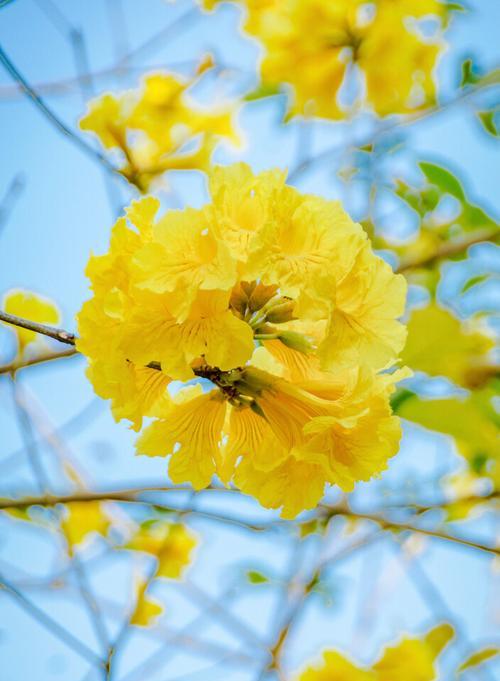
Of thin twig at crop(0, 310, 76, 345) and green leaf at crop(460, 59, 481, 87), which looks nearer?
thin twig at crop(0, 310, 76, 345)

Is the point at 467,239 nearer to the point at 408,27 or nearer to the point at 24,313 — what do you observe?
the point at 408,27

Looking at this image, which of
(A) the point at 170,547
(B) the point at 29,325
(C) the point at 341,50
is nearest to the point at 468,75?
(C) the point at 341,50

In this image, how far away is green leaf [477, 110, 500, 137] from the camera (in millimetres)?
1342

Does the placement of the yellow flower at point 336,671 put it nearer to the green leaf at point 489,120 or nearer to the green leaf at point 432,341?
the green leaf at point 432,341

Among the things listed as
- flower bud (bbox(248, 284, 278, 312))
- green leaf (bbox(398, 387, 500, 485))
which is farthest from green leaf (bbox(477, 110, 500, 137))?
flower bud (bbox(248, 284, 278, 312))

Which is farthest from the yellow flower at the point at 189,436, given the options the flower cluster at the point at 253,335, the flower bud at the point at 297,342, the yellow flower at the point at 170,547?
the yellow flower at the point at 170,547

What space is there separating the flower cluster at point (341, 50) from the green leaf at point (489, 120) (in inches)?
9.3

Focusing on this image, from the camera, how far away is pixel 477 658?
52.0 inches

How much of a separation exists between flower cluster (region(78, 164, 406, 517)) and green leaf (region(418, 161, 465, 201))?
2.17 feet

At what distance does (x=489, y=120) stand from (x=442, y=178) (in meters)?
0.25

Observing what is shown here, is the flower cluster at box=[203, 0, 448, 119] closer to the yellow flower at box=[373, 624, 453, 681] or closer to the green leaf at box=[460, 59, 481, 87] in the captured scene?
the green leaf at box=[460, 59, 481, 87]

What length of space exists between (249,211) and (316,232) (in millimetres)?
78

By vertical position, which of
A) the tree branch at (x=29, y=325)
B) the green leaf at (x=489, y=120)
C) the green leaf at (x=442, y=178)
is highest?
the green leaf at (x=489, y=120)

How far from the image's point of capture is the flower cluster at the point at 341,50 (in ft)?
4.89
